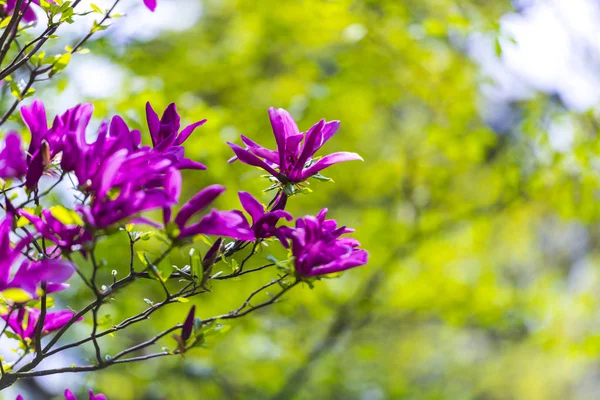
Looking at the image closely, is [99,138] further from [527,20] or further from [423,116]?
[423,116]

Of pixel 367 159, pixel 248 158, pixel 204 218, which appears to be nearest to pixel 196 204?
pixel 204 218

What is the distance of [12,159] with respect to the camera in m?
0.77

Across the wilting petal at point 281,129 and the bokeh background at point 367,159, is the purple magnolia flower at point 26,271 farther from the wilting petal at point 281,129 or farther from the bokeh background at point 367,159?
the bokeh background at point 367,159

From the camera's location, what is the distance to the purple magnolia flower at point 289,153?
0.78 m

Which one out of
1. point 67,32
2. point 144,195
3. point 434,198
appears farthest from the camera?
point 434,198

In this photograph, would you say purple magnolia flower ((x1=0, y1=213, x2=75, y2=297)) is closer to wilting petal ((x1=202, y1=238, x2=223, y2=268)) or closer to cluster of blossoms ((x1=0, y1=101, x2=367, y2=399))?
cluster of blossoms ((x1=0, y1=101, x2=367, y2=399))

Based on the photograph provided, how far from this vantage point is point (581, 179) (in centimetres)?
232

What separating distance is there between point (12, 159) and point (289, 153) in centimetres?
37

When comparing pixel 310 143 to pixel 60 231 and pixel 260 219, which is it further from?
pixel 60 231

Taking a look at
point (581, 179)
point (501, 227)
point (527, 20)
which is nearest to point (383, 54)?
point (527, 20)

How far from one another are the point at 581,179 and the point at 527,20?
0.68 m

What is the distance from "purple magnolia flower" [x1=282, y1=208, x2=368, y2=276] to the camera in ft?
2.30

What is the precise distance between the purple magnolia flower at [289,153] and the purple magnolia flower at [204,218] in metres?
0.12

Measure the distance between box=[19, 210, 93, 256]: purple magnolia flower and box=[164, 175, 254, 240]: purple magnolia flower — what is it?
0.35 ft
